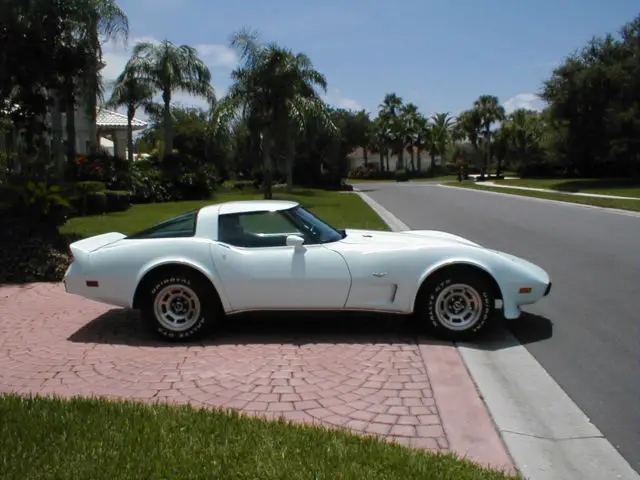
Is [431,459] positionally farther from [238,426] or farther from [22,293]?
[22,293]

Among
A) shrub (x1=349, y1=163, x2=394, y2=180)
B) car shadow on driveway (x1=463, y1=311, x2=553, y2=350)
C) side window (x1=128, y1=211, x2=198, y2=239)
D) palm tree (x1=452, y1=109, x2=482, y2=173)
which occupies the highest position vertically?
palm tree (x1=452, y1=109, x2=482, y2=173)

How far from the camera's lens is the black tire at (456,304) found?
5.37m

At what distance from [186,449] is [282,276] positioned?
2.28 metres

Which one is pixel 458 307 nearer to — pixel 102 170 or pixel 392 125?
pixel 102 170

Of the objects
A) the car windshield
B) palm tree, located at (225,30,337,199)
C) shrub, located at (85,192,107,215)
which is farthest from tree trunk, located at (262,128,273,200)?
the car windshield

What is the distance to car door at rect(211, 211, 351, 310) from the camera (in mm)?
5355

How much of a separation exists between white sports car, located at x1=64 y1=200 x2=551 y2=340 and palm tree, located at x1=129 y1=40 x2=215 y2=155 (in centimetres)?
2614

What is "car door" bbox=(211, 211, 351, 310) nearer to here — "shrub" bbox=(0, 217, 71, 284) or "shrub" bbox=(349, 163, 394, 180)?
"shrub" bbox=(0, 217, 71, 284)

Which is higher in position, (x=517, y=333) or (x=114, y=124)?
(x=114, y=124)

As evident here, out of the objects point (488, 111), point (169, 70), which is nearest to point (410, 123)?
point (488, 111)

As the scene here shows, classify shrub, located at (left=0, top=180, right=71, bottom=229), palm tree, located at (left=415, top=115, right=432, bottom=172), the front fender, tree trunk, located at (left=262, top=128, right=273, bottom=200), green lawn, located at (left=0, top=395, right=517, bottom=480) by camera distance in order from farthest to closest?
palm tree, located at (left=415, top=115, right=432, bottom=172) < tree trunk, located at (left=262, top=128, right=273, bottom=200) < shrub, located at (left=0, top=180, right=71, bottom=229) < the front fender < green lawn, located at (left=0, top=395, right=517, bottom=480)

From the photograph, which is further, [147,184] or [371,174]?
[371,174]

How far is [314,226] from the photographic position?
230 inches

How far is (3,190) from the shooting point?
32.1ft
